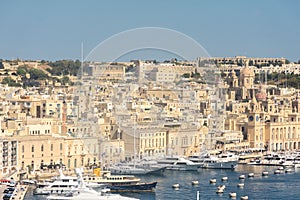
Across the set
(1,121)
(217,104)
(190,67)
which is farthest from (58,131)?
(190,67)

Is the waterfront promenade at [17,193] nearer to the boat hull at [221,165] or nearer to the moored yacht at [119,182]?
the moored yacht at [119,182]

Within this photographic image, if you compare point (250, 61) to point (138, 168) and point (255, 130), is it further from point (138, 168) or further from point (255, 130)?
point (138, 168)

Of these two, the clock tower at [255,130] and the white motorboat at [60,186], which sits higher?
the clock tower at [255,130]

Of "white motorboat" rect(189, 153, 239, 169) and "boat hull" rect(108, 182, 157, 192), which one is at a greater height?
"white motorboat" rect(189, 153, 239, 169)

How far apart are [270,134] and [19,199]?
46.2 feet

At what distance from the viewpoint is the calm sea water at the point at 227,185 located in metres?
19.0

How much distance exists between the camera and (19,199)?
1619cm

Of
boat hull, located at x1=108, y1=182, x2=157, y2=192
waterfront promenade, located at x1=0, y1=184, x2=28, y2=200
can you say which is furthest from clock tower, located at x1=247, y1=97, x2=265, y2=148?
waterfront promenade, located at x1=0, y1=184, x2=28, y2=200

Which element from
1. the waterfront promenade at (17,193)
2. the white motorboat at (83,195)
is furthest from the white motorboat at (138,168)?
the waterfront promenade at (17,193)

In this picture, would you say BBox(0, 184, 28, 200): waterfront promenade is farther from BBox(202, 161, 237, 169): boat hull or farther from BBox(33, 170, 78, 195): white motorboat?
BBox(202, 161, 237, 169): boat hull

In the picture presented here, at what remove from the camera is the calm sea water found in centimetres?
1902

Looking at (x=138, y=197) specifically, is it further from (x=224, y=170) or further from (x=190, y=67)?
(x=190, y=67)

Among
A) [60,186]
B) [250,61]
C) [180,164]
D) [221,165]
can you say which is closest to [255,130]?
[221,165]

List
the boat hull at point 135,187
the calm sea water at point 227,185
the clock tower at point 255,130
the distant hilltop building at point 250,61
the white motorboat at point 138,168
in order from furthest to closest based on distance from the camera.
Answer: the distant hilltop building at point 250,61 → the clock tower at point 255,130 → the white motorboat at point 138,168 → the boat hull at point 135,187 → the calm sea water at point 227,185
